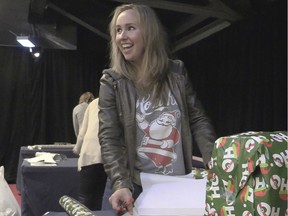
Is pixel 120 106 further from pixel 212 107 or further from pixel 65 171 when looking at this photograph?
pixel 212 107

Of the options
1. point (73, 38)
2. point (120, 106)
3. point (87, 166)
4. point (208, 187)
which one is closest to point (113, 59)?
point (120, 106)

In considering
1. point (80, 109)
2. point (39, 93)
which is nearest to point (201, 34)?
point (80, 109)

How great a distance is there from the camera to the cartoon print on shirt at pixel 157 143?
3.28 ft

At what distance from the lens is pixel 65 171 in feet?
10.5

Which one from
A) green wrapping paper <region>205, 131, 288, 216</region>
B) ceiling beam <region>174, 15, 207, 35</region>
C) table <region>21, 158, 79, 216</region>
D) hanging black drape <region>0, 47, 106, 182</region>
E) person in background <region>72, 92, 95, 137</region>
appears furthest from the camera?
hanging black drape <region>0, 47, 106, 182</region>

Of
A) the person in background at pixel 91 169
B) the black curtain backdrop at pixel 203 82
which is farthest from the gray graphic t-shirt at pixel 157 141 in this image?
the black curtain backdrop at pixel 203 82

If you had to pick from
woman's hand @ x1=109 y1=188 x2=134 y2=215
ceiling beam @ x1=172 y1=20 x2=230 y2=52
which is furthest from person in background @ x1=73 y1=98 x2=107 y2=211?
ceiling beam @ x1=172 y1=20 x2=230 y2=52

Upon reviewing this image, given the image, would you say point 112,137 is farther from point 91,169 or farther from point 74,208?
point 91,169

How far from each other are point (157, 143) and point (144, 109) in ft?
0.29

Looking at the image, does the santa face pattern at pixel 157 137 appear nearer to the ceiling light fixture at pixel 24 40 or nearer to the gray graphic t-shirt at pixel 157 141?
the gray graphic t-shirt at pixel 157 141

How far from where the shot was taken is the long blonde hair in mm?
1035

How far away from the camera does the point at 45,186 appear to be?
315cm

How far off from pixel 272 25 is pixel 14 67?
16.5 feet

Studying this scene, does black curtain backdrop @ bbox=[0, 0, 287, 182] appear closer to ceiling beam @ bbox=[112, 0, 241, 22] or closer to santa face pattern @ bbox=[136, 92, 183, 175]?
ceiling beam @ bbox=[112, 0, 241, 22]
